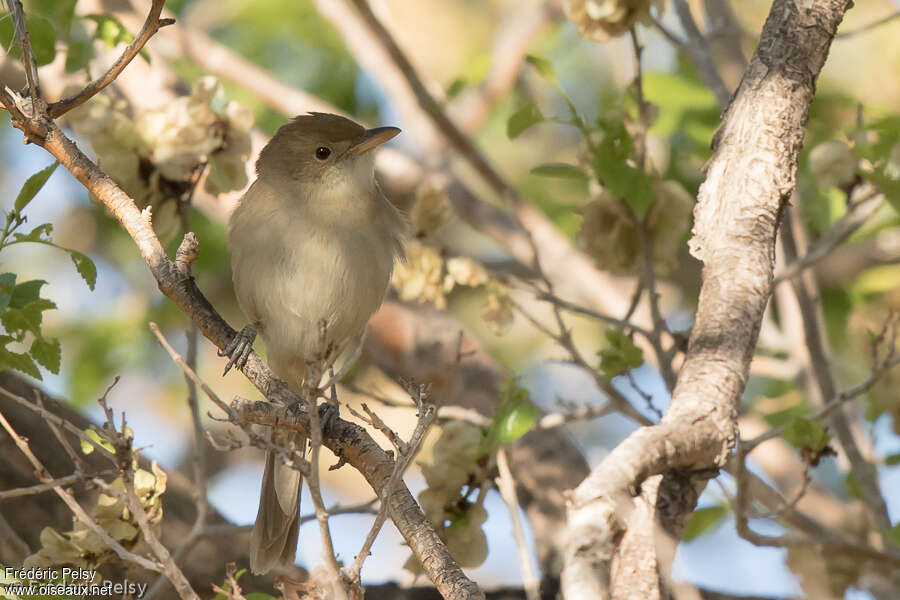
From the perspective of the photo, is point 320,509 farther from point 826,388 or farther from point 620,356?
point 826,388

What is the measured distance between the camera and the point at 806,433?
136 inches

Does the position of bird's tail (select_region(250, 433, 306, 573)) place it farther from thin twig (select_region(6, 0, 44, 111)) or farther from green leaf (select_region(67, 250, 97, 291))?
thin twig (select_region(6, 0, 44, 111))

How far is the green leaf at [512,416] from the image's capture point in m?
3.39

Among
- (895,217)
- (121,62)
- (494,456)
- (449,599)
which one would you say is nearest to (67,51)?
(121,62)

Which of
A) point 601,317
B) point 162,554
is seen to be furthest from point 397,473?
point 601,317

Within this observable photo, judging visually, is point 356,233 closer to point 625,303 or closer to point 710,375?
point 625,303

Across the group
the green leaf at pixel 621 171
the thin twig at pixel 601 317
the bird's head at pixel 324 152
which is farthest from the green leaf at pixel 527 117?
the bird's head at pixel 324 152

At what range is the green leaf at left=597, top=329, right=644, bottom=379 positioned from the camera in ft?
11.9

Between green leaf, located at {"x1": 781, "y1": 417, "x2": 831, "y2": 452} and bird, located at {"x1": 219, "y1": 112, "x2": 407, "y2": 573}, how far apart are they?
5.45 ft

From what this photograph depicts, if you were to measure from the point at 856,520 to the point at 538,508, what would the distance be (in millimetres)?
1451

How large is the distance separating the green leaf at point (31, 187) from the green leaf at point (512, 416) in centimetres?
157

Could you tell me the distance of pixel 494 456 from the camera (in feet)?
11.9

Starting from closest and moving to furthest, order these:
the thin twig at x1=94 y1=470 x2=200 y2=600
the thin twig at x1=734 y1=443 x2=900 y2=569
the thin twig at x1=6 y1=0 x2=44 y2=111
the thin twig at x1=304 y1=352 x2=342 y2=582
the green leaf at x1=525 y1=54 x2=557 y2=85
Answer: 1. the thin twig at x1=304 y1=352 x2=342 y2=582
2. the thin twig at x1=94 y1=470 x2=200 y2=600
3. the thin twig at x1=6 y1=0 x2=44 y2=111
4. the thin twig at x1=734 y1=443 x2=900 y2=569
5. the green leaf at x1=525 y1=54 x2=557 y2=85

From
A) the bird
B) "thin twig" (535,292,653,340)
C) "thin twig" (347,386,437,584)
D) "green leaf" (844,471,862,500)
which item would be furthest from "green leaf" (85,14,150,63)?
"green leaf" (844,471,862,500)
